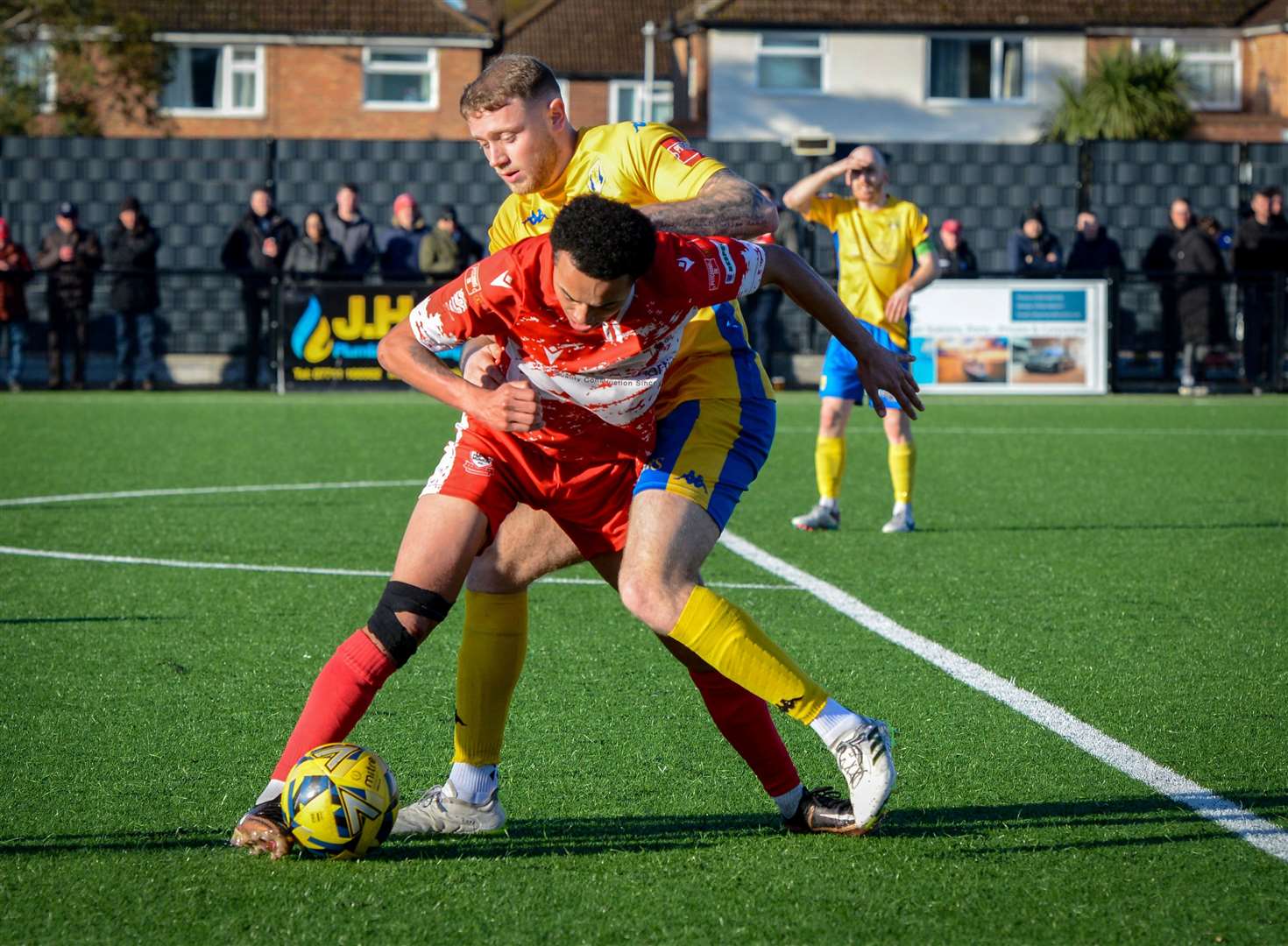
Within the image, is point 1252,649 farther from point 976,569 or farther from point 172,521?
point 172,521

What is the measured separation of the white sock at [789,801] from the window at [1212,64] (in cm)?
4020

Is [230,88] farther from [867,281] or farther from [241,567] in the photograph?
[241,567]

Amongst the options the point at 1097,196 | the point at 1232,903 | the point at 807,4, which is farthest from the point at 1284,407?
the point at 807,4

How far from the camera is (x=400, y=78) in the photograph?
42312 millimetres

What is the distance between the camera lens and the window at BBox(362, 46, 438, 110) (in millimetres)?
41531

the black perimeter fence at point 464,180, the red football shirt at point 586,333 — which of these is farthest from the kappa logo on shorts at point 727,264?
the black perimeter fence at point 464,180

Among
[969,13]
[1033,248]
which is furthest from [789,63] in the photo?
[1033,248]

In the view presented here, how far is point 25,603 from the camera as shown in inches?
296

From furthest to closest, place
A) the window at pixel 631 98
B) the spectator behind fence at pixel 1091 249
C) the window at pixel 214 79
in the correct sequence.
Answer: the window at pixel 631 98
the window at pixel 214 79
the spectator behind fence at pixel 1091 249

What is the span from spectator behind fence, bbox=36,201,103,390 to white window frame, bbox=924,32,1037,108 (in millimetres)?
24679

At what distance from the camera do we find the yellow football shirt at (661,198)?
4.68 m

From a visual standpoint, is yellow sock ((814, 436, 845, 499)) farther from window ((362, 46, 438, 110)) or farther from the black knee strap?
window ((362, 46, 438, 110))

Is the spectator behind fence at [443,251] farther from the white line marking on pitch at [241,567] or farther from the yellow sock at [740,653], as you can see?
the yellow sock at [740,653]

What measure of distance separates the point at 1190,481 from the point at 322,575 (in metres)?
6.78
